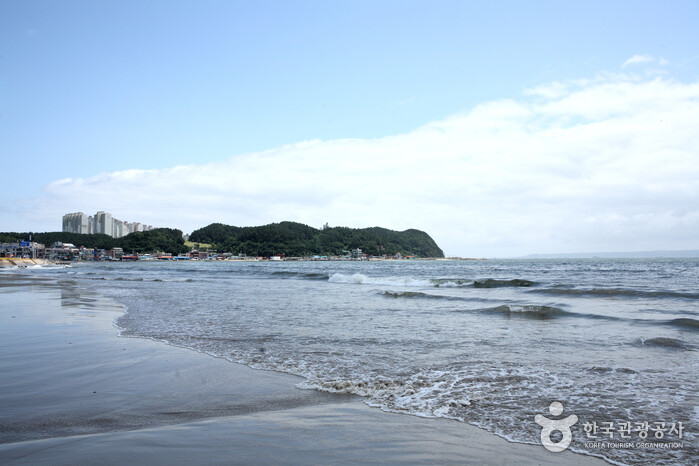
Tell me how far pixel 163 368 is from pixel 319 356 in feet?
8.40

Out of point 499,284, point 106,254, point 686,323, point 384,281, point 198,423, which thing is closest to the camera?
point 198,423

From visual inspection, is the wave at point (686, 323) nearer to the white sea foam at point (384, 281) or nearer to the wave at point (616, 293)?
the wave at point (616, 293)

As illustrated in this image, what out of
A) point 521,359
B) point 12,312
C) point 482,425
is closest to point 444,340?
point 521,359

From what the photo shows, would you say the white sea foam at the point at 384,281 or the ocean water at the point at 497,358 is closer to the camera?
the ocean water at the point at 497,358

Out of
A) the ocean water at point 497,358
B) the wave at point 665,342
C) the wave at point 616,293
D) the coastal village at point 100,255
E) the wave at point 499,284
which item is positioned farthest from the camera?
the coastal village at point 100,255

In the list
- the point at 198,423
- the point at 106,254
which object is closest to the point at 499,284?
the point at 198,423

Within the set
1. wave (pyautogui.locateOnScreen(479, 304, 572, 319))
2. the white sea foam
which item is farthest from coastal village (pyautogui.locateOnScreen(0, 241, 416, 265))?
wave (pyautogui.locateOnScreen(479, 304, 572, 319))

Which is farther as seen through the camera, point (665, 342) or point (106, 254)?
point (106, 254)

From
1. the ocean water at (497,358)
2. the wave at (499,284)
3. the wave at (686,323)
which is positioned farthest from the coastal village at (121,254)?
the wave at (686,323)

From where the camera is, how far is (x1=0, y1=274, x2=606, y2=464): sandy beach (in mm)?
3314

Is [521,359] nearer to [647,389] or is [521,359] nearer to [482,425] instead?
[647,389]

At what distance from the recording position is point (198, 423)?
13.2 feet

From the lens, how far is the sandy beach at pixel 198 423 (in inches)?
130

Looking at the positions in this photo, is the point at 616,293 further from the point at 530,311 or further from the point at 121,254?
the point at 121,254
